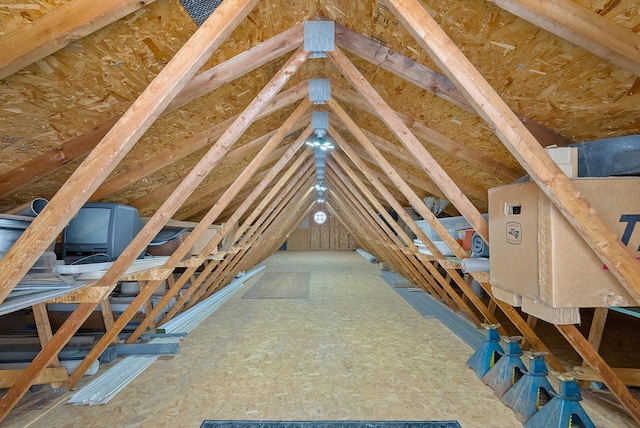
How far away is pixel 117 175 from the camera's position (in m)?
2.66

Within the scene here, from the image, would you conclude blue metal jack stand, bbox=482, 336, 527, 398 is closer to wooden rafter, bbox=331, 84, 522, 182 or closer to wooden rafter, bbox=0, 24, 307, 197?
wooden rafter, bbox=331, 84, 522, 182

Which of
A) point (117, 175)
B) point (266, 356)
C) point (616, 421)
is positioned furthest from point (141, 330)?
point (616, 421)

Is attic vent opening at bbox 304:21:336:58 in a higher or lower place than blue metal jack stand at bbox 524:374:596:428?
higher

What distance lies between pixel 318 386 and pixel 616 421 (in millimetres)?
2159

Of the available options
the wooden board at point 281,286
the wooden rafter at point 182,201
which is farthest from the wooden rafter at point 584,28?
the wooden board at point 281,286

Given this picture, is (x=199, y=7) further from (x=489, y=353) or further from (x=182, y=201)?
(x=489, y=353)

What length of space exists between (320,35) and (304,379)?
9.32ft

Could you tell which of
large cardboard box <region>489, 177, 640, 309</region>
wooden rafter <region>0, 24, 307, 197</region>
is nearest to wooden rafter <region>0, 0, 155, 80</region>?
wooden rafter <region>0, 24, 307, 197</region>

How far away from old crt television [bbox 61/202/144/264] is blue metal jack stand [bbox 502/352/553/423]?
3.31 metres

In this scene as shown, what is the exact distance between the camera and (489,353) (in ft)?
9.32

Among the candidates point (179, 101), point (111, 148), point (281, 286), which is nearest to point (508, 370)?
point (111, 148)

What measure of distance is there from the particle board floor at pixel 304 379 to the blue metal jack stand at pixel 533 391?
0.29 feet

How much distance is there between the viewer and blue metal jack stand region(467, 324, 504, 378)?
2795mm

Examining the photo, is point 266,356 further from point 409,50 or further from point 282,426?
point 409,50
